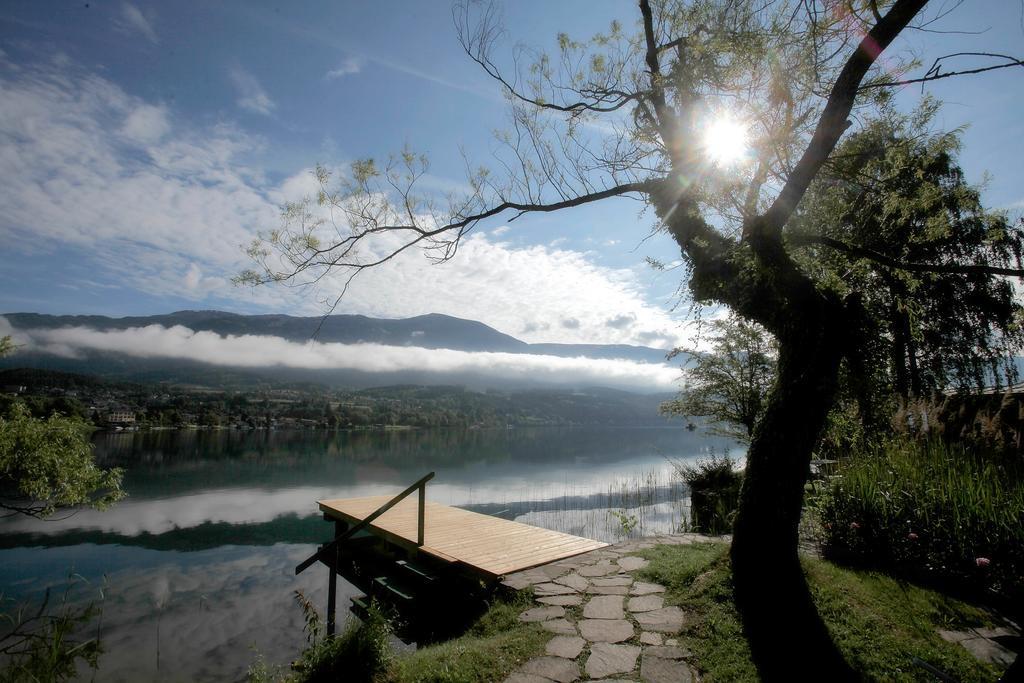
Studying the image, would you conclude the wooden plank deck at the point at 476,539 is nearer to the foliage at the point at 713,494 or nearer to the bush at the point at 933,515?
the foliage at the point at 713,494

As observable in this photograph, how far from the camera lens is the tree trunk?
4.29 meters

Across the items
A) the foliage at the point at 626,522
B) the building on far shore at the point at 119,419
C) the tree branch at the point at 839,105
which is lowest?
the building on far shore at the point at 119,419

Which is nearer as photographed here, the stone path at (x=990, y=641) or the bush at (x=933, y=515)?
the stone path at (x=990, y=641)

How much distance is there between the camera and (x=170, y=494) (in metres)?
24.5

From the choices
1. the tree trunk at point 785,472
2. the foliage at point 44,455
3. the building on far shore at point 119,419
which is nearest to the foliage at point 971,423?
the tree trunk at point 785,472

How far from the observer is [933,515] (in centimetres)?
511

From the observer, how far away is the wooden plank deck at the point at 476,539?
6.96 meters

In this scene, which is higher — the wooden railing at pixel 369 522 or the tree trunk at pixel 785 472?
the tree trunk at pixel 785 472

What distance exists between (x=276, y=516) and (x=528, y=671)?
18.8 m

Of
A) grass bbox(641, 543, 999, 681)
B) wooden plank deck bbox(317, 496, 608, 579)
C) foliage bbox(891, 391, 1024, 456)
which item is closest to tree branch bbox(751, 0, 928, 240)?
grass bbox(641, 543, 999, 681)

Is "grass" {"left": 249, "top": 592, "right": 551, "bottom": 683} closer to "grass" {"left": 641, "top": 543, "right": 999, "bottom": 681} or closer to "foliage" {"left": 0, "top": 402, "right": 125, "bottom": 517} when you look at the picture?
"grass" {"left": 641, "top": 543, "right": 999, "bottom": 681}

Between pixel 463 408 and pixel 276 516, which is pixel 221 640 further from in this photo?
pixel 463 408

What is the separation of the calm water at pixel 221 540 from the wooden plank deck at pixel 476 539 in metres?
1.84

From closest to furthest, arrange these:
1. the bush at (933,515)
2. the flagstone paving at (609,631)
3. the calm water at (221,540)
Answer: the flagstone paving at (609,631) < the bush at (933,515) < the calm water at (221,540)
